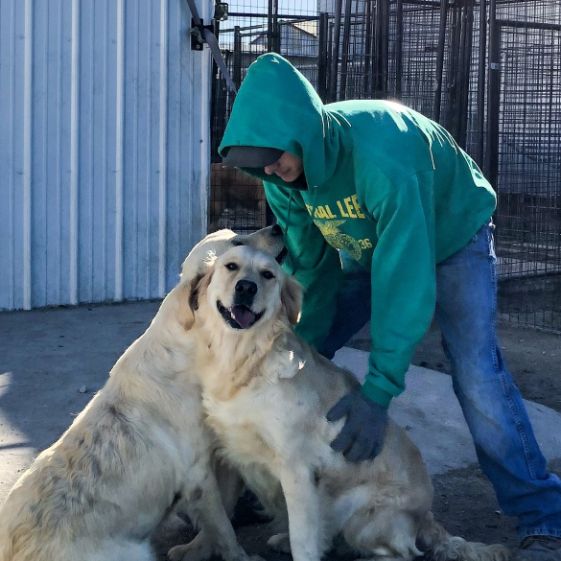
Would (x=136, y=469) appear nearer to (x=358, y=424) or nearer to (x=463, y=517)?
(x=358, y=424)

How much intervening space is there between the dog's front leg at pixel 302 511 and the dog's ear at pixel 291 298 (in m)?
0.60

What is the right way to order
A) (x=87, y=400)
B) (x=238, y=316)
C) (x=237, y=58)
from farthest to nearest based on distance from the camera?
1. (x=237, y=58)
2. (x=87, y=400)
3. (x=238, y=316)

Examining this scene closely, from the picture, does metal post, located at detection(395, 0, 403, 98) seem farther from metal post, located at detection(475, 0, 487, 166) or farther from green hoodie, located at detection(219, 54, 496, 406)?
green hoodie, located at detection(219, 54, 496, 406)

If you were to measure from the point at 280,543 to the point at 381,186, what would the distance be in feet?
5.07

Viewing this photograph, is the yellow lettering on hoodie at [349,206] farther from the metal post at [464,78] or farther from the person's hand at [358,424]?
the metal post at [464,78]

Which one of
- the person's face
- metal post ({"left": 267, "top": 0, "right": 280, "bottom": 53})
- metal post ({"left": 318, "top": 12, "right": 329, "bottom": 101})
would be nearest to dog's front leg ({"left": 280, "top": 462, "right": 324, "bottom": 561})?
the person's face

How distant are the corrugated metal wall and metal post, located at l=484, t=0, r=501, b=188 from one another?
2.42 meters

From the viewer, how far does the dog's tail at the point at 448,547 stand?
3490mm

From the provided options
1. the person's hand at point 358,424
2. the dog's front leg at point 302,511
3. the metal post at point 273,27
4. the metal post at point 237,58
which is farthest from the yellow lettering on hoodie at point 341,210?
the metal post at point 237,58

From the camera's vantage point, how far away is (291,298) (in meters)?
3.69

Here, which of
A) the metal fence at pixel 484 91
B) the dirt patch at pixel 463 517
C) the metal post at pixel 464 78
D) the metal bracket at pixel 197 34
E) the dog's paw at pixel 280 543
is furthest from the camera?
the metal post at pixel 464 78

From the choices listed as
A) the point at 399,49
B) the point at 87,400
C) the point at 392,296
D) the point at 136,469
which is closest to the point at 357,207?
the point at 392,296

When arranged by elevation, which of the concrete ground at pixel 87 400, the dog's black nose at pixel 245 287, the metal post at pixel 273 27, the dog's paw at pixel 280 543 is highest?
the metal post at pixel 273 27

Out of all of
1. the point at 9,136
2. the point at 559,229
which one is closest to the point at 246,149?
the point at 9,136
